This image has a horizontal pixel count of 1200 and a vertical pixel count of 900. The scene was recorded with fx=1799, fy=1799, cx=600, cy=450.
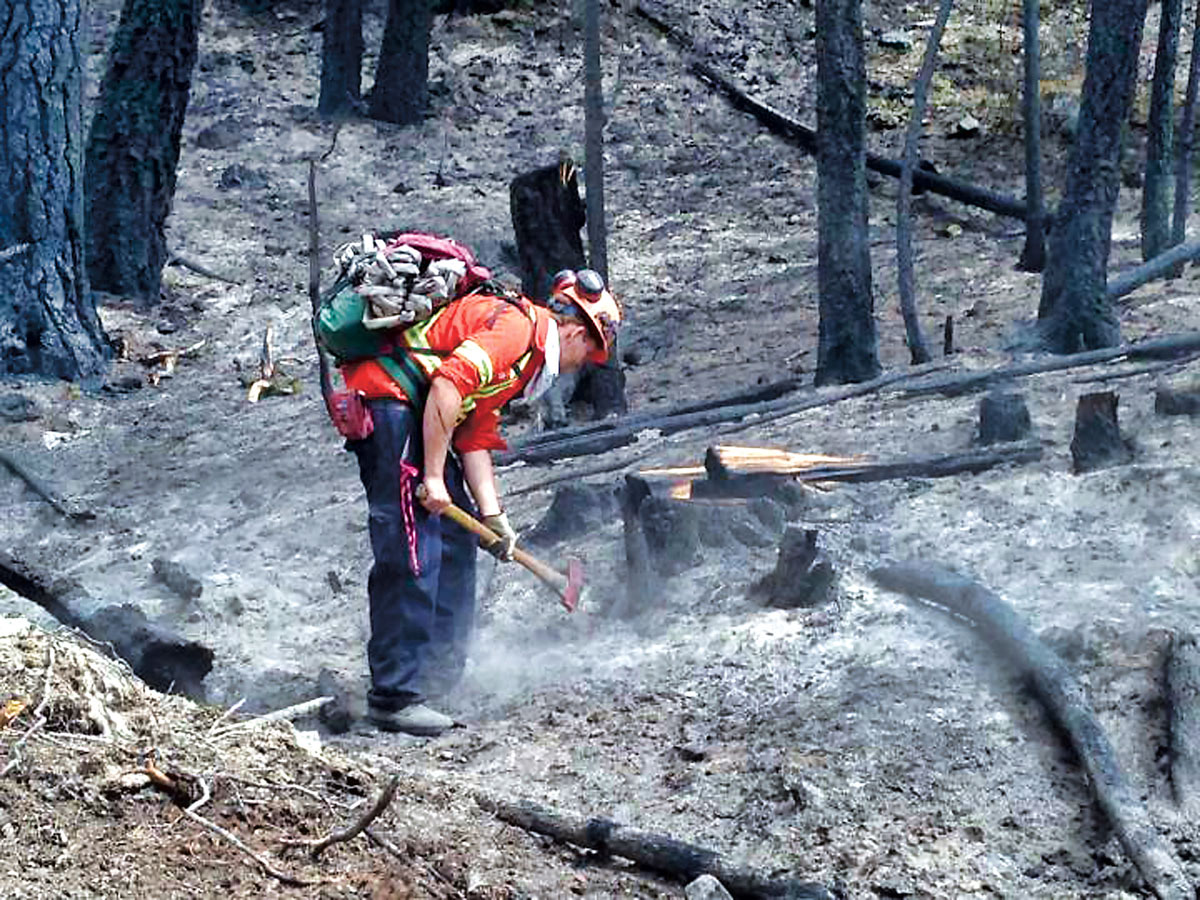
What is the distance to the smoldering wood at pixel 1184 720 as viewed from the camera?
5.10 meters

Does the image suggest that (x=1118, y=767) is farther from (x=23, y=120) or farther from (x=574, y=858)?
(x=23, y=120)

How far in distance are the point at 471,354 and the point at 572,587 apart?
1.33 meters

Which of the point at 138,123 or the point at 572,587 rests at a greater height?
the point at 138,123

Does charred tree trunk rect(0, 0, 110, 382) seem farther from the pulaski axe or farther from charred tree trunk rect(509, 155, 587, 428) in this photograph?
the pulaski axe

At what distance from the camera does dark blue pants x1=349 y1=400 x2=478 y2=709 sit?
649 centimetres

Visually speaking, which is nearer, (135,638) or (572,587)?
(135,638)

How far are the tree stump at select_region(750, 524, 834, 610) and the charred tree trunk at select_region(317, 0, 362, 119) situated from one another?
43.2ft

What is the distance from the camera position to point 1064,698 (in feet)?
18.0

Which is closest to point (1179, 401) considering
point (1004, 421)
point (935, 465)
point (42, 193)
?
point (1004, 421)

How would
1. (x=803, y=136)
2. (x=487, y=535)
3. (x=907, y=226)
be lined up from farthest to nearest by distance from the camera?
(x=803, y=136)
(x=907, y=226)
(x=487, y=535)

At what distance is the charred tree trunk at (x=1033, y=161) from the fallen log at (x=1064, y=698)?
8.06m

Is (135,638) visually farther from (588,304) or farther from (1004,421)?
(1004,421)

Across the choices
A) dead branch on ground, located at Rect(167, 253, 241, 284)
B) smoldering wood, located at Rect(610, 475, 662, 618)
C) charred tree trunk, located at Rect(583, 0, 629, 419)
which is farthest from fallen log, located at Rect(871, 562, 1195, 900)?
dead branch on ground, located at Rect(167, 253, 241, 284)

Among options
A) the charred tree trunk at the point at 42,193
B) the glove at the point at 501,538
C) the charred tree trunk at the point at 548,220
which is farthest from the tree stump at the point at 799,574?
the charred tree trunk at the point at 42,193
